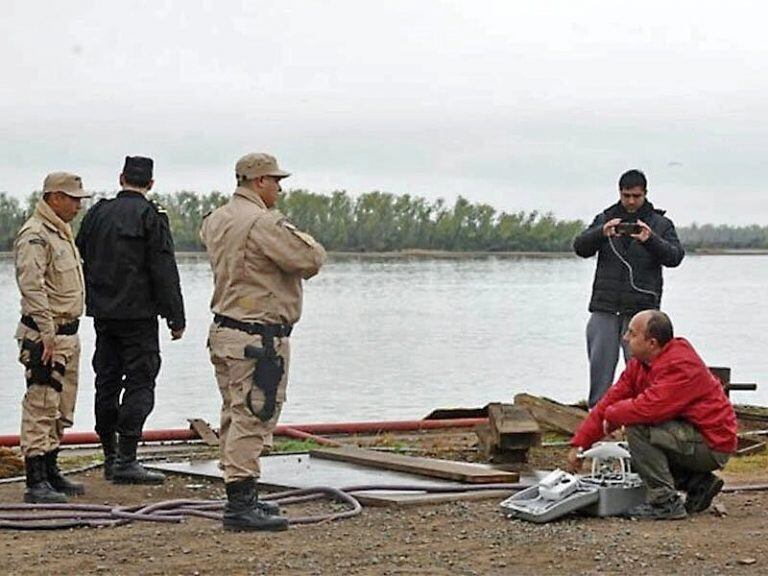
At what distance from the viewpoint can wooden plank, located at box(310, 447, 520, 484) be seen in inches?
307

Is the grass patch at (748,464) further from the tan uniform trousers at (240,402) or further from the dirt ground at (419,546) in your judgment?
the tan uniform trousers at (240,402)

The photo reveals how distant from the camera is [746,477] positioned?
8.25m

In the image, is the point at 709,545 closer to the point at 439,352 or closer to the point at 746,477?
the point at 746,477

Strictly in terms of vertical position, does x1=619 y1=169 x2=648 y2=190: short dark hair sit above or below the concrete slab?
above

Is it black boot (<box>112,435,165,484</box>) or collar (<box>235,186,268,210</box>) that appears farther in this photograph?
black boot (<box>112,435,165,484</box>)

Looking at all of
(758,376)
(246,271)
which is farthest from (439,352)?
(246,271)

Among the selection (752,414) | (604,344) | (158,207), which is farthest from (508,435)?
(752,414)

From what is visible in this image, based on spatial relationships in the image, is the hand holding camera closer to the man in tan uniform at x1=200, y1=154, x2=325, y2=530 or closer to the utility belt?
the man in tan uniform at x1=200, y1=154, x2=325, y2=530

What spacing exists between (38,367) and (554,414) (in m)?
3.87

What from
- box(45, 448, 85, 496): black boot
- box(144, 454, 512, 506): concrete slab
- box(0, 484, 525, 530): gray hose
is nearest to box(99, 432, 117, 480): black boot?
box(144, 454, 512, 506): concrete slab

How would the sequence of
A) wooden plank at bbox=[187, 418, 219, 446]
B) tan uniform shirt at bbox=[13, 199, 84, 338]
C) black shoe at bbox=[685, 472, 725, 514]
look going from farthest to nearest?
wooden plank at bbox=[187, 418, 219, 446]
tan uniform shirt at bbox=[13, 199, 84, 338]
black shoe at bbox=[685, 472, 725, 514]

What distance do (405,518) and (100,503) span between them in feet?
5.36

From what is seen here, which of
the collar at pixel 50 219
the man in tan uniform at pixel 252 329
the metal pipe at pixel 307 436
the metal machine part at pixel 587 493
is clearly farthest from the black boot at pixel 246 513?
the metal pipe at pixel 307 436

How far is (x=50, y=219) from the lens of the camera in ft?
25.5
